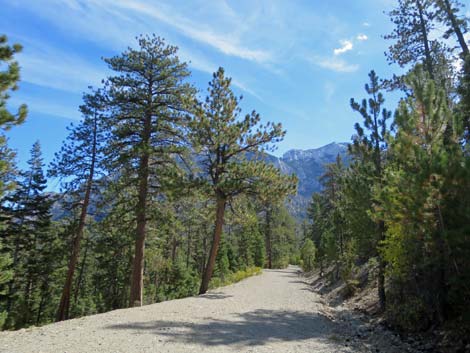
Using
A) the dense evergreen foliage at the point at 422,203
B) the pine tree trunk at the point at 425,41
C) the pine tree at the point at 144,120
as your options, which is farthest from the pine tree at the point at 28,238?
the pine tree trunk at the point at 425,41

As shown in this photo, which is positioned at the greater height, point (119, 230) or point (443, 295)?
point (119, 230)

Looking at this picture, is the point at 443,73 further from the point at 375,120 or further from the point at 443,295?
the point at 443,295

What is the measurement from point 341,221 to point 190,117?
1247 centimetres

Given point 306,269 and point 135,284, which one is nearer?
point 135,284

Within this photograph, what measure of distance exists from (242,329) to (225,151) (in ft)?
30.3

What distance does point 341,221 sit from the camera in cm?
2059

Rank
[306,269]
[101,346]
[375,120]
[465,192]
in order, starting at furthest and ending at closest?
1. [306,269]
2. [375,120]
3. [465,192]
4. [101,346]

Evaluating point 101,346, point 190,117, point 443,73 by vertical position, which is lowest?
point 101,346

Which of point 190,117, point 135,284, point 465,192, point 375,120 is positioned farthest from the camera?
point 190,117

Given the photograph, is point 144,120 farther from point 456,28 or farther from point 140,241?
point 456,28

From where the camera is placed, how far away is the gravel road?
5.52 metres

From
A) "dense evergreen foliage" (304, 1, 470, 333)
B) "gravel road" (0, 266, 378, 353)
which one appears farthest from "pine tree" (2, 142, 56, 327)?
"dense evergreen foliage" (304, 1, 470, 333)

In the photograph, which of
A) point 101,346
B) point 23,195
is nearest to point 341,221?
point 101,346

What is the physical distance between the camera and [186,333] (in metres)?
6.70
